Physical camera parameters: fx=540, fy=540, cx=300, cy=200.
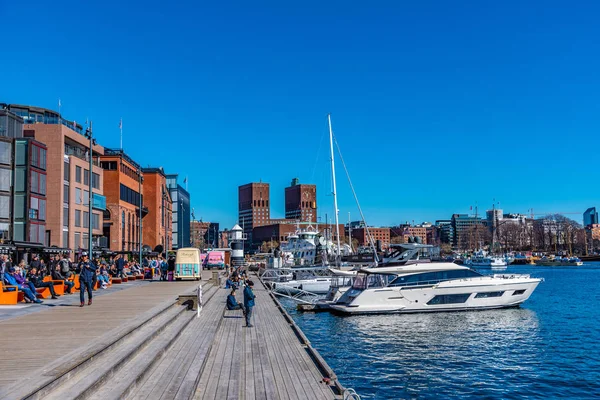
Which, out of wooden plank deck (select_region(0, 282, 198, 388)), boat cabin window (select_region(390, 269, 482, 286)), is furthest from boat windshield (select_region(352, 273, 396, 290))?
wooden plank deck (select_region(0, 282, 198, 388))

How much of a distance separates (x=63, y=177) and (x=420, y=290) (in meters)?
47.2

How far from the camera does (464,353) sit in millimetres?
20859

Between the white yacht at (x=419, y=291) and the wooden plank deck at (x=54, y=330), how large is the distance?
42.5 ft

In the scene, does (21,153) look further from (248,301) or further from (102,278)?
A: (248,301)

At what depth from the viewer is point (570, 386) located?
647 inches

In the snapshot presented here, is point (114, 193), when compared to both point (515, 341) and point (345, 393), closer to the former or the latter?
point (515, 341)

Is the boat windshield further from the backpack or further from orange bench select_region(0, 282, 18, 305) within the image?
orange bench select_region(0, 282, 18, 305)

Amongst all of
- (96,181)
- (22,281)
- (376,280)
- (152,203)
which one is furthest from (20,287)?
(152,203)

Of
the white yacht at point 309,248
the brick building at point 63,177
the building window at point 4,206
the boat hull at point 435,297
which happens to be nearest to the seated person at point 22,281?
the boat hull at point 435,297

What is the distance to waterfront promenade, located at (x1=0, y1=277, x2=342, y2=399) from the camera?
9633 millimetres

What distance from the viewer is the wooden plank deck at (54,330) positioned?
11031 mm

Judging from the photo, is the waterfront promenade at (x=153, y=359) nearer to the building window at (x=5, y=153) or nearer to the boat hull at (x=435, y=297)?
the boat hull at (x=435, y=297)

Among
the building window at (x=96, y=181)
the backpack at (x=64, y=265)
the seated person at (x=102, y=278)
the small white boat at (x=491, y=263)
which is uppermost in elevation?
the building window at (x=96, y=181)

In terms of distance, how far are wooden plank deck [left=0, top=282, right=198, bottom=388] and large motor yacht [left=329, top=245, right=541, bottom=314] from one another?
514 inches
